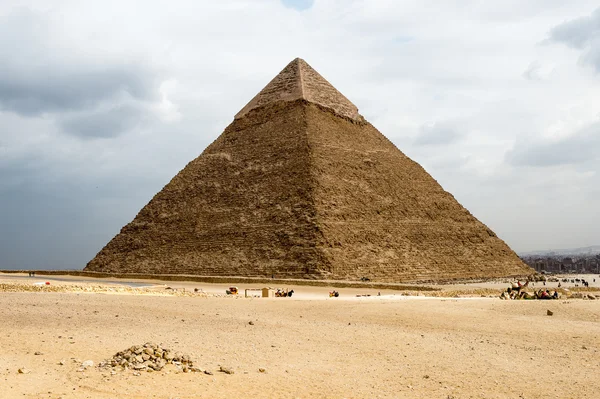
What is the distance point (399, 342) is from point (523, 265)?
39434mm

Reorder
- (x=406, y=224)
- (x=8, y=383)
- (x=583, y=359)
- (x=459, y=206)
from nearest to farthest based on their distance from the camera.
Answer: (x=8, y=383)
(x=583, y=359)
(x=406, y=224)
(x=459, y=206)

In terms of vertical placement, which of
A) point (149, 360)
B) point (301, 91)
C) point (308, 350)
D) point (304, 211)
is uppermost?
point (301, 91)

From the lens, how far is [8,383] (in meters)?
6.59

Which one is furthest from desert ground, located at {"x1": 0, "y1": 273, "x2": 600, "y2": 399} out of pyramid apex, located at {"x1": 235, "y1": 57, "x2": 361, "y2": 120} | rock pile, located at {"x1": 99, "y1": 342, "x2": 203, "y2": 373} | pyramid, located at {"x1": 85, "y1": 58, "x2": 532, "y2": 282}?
pyramid apex, located at {"x1": 235, "y1": 57, "x2": 361, "y2": 120}

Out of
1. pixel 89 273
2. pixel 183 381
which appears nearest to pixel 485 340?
pixel 183 381

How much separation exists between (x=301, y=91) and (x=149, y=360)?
46594 mm

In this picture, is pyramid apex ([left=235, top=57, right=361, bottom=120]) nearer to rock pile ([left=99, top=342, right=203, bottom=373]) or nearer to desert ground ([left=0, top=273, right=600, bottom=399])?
desert ground ([left=0, top=273, right=600, bottom=399])

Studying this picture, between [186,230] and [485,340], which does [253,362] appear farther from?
[186,230]

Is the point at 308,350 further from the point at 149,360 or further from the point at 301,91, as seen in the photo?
the point at 301,91

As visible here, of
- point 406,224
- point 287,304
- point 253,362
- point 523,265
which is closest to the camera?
point 253,362

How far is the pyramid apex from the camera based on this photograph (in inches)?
2098

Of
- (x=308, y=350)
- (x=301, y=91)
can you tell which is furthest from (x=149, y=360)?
(x=301, y=91)

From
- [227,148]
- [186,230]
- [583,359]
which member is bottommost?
[583,359]

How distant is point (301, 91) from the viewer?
5247 cm
